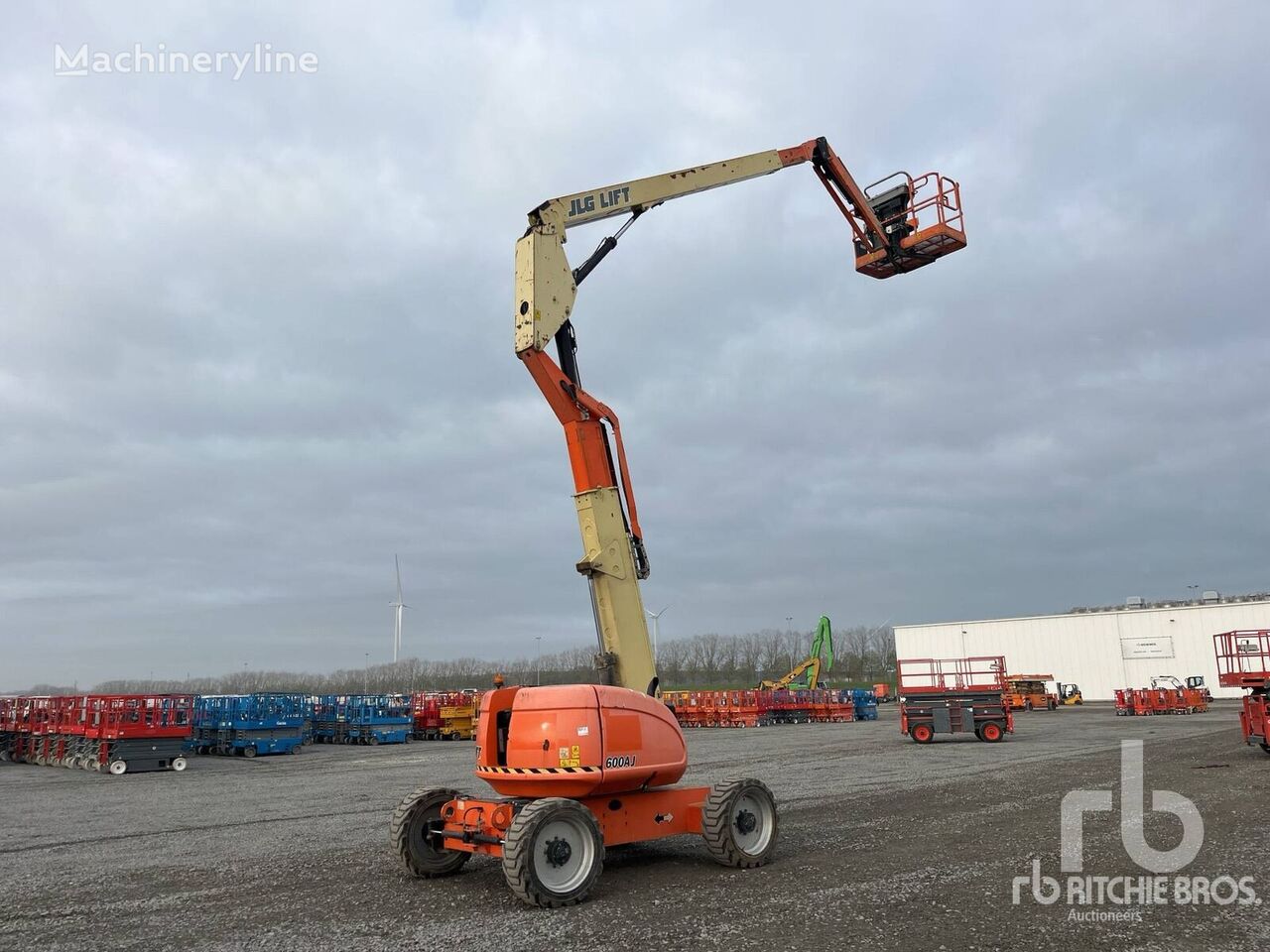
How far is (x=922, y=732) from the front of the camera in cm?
3181

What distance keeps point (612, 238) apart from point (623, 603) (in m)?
5.20

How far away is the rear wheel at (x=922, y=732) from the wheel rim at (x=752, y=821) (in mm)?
23212

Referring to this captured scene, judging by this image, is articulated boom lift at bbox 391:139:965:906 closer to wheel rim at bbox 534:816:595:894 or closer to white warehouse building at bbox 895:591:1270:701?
wheel rim at bbox 534:816:595:894

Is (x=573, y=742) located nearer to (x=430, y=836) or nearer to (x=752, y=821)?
(x=430, y=836)

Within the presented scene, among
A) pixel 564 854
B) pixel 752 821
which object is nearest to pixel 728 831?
pixel 752 821

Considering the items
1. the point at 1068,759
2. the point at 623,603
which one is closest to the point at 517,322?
the point at 623,603

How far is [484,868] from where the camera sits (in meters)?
10.7

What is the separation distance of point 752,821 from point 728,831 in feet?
1.75

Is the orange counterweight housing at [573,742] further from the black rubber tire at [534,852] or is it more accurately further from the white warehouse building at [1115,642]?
the white warehouse building at [1115,642]

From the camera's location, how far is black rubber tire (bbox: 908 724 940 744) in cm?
3172

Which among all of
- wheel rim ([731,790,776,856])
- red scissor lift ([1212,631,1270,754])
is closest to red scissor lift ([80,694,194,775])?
wheel rim ([731,790,776,856])

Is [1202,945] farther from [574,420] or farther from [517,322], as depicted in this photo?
[517,322]

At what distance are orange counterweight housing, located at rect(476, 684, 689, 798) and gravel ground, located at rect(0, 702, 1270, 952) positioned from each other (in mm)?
1141

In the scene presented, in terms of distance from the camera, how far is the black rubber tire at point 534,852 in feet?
27.9
